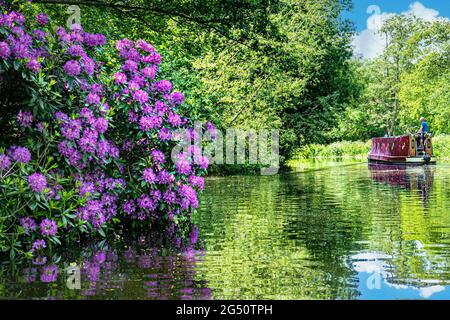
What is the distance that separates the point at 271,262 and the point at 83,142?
2943 mm

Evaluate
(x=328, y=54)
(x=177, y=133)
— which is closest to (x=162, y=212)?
(x=177, y=133)

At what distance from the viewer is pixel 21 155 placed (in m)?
Result: 7.38

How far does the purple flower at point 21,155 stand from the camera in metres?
7.37

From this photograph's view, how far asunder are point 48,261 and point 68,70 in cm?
250

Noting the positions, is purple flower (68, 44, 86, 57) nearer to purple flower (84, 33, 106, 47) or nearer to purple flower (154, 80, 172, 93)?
purple flower (84, 33, 106, 47)

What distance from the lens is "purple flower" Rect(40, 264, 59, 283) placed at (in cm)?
590

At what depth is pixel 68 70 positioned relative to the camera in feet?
26.2

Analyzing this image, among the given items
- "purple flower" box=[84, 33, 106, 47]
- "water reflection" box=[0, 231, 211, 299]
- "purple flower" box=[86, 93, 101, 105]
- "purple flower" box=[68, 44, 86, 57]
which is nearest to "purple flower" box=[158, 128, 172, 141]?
"purple flower" box=[86, 93, 101, 105]

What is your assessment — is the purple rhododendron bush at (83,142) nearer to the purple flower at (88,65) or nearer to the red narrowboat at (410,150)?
the purple flower at (88,65)

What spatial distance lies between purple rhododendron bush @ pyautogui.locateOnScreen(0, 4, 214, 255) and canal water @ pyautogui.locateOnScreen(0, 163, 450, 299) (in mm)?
521

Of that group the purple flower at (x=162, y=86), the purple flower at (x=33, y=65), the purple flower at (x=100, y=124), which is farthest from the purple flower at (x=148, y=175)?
the purple flower at (x=33, y=65)

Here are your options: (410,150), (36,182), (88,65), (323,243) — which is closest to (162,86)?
(88,65)

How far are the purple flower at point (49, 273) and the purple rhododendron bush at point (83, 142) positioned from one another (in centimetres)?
67

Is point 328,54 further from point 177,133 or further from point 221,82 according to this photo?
point 177,133
